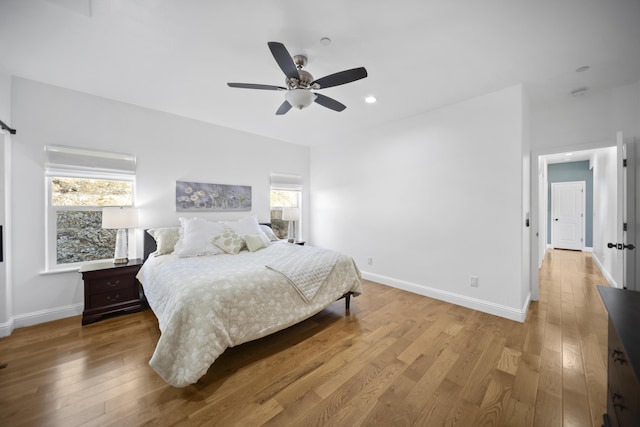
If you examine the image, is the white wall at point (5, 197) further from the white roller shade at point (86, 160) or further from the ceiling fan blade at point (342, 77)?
the ceiling fan blade at point (342, 77)

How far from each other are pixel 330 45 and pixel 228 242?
252cm

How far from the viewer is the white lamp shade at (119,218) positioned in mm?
2752

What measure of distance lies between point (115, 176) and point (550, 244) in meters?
10.5

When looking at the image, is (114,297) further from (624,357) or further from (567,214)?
(567,214)

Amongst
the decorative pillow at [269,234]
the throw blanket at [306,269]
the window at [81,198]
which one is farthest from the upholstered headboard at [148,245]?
the throw blanket at [306,269]

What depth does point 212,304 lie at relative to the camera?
176cm

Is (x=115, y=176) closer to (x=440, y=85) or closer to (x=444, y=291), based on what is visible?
(x=440, y=85)

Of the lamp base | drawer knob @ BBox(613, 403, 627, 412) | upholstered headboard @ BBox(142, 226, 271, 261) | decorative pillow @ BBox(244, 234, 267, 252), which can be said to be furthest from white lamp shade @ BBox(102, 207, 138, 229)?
drawer knob @ BBox(613, 403, 627, 412)

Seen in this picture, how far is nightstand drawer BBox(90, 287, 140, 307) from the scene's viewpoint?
267 centimetres

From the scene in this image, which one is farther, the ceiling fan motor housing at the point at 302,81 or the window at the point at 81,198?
the window at the point at 81,198

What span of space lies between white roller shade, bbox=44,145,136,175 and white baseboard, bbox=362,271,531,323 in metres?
4.01

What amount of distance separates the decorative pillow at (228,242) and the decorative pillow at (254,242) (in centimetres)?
10

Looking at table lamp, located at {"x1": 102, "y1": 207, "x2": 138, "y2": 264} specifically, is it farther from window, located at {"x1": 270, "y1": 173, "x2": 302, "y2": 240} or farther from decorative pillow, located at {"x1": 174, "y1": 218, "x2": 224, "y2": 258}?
window, located at {"x1": 270, "y1": 173, "x2": 302, "y2": 240}

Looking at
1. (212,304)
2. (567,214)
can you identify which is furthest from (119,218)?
(567,214)
